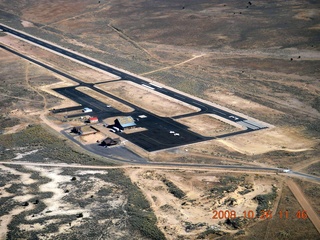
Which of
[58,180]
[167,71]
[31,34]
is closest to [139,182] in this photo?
[58,180]

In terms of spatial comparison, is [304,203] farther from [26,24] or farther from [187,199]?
[26,24]

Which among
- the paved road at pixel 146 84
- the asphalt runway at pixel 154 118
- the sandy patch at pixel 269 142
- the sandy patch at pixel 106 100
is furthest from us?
the sandy patch at pixel 106 100

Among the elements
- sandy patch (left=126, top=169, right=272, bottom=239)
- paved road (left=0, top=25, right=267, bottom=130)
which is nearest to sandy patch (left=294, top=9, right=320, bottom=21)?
paved road (left=0, top=25, right=267, bottom=130)

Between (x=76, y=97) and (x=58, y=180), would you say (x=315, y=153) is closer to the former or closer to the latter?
(x=58, y=180)

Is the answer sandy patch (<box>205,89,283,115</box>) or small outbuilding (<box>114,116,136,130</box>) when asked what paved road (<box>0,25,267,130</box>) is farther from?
small outbuilding (<box>114,116,136,130</box>)
